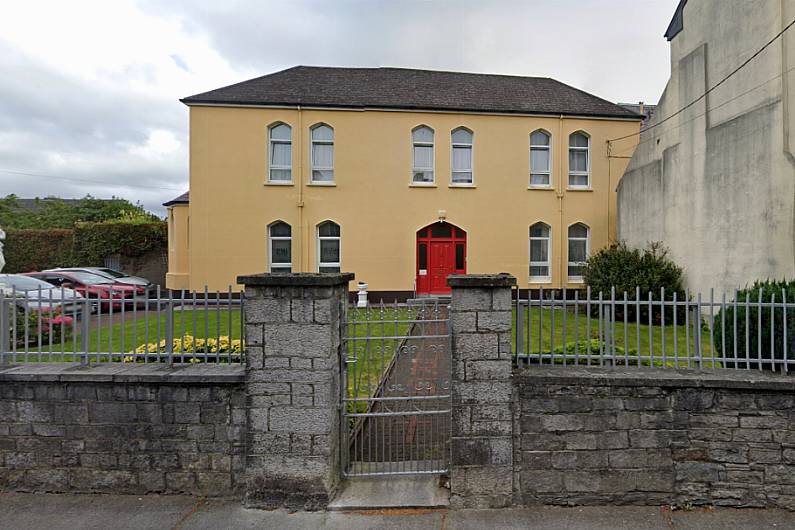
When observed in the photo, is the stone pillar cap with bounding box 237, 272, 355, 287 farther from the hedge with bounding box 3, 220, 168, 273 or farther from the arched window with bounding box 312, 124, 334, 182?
the hedge with bounding box 3, 220, 168, 273

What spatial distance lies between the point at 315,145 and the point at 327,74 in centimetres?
407

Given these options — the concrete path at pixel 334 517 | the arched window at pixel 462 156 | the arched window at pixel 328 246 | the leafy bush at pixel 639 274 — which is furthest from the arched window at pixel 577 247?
the concrete path at pixel 334 517

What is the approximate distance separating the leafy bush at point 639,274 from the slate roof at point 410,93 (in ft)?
23.1

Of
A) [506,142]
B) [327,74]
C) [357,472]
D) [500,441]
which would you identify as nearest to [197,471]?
[357,472]

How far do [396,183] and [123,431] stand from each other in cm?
1439

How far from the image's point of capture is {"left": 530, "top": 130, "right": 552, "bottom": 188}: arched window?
18.1m

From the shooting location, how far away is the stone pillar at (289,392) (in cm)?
402

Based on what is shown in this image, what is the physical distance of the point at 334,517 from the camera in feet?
12.7

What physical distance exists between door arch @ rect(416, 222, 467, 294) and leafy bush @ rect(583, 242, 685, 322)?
5.11 metres

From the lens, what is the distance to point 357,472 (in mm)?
4418

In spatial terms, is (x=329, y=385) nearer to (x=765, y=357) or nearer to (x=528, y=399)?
(x=528, y=399)

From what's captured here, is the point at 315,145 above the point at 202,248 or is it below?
above

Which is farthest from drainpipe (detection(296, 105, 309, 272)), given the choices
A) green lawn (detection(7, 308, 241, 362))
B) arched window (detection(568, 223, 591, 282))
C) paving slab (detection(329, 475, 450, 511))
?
paving slab (detection(329, 475, 450, 511))

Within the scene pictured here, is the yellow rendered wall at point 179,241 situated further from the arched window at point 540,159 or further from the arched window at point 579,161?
the arched window at point 579,161
